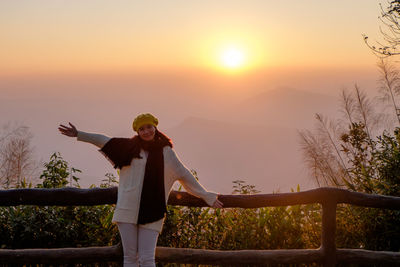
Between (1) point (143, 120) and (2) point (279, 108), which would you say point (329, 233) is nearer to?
(1) point (143, 120)

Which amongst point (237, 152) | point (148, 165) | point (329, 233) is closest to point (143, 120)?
point (148, 165)

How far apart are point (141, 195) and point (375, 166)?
371 centimetres

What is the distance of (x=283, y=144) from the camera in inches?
4065

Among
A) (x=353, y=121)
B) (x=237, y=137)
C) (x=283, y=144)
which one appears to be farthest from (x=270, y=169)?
Answer: (x=353, y=121)

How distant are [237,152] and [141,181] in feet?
358

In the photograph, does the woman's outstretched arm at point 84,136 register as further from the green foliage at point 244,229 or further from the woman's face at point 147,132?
the green foliage at point 244,229

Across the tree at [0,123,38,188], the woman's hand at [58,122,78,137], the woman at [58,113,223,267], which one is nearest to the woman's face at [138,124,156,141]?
the woman at [58,113,223,267]

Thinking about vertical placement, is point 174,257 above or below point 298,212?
below

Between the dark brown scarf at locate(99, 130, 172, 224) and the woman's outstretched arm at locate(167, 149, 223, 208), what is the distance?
15 centimetres

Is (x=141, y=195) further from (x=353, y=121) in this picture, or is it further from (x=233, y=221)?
(x=353, y=121)

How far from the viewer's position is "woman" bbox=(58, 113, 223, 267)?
460 centimetres

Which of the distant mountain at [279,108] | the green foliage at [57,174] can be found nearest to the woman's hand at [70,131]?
the green foliage at [57,174]

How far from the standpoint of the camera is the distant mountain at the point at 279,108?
13194 cm

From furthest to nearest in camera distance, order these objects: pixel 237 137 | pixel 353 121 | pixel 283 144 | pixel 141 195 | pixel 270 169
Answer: pixel 237 137
pixel 283 144
pixel 270 169
pixel 353 121
pixel 141 195
